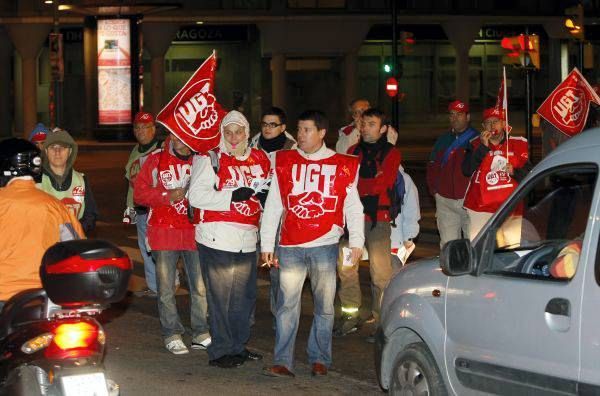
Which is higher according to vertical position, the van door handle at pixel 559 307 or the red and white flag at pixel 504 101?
the red and white flag at pixel 504 101

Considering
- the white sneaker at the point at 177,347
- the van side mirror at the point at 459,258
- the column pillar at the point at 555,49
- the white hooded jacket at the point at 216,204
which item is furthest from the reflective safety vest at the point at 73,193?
the column pillar at the point at 555,49

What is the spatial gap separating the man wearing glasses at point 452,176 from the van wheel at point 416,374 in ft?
14.8

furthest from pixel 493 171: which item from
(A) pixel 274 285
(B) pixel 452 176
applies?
(A) pixel 274 285

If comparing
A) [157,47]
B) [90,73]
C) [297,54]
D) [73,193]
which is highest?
[157,47]

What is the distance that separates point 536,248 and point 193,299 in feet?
13.3

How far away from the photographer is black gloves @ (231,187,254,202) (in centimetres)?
857

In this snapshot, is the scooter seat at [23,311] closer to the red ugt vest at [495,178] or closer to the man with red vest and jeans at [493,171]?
the man with red vest and jeans at [493,171]

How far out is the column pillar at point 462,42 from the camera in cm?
5309

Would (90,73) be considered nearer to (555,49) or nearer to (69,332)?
(555,49)

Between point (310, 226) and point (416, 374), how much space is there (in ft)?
6.68

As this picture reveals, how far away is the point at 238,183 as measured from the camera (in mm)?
8664

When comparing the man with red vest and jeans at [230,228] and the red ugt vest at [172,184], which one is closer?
the man with red vest and jeans at [230,228]

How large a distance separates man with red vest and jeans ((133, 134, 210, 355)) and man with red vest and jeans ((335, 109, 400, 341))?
130 centimetres

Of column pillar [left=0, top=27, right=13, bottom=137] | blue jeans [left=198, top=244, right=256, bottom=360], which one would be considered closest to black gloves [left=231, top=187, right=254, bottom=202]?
blue jeans [left=198, top=244, right=256, bottom=360]
